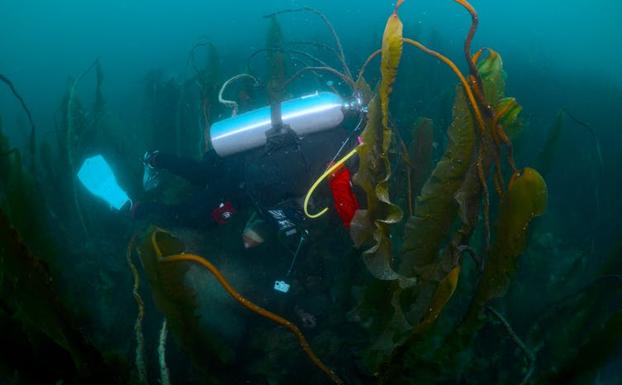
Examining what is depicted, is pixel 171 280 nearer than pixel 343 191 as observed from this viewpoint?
Yes

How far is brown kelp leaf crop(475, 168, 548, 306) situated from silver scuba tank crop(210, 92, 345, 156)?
1.65 metres

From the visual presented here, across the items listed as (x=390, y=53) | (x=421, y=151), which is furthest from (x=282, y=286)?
(x=390, y=53)

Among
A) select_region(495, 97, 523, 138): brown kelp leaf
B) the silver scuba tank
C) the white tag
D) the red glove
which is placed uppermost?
the silver scuba tank

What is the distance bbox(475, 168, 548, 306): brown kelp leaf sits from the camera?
154 cm

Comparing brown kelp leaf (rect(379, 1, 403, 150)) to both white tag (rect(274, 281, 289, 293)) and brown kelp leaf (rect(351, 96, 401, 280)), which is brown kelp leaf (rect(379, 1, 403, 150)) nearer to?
brown kelp leaf (rect(351, 96, 401, 280))

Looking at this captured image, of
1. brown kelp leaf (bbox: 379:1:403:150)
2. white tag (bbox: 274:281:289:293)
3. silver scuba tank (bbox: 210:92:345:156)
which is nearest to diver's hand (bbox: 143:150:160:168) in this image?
silver scuba tank (bbox: 210:92:345:156)

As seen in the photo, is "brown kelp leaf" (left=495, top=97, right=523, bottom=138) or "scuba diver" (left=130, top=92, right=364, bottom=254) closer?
"brown kelp leaf" (left=495, top=97, right=523, bottom=138)

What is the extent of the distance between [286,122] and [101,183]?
10.8 feet

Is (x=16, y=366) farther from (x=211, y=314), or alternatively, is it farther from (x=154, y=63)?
(x=154, y=63)

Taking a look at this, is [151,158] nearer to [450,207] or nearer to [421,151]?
[421,151]

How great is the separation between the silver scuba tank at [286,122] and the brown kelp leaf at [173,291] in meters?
1.53

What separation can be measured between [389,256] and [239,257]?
2740 mm

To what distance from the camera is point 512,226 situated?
1.70m

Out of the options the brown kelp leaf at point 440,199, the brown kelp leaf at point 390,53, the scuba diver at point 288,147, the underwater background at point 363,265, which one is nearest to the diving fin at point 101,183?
the underwater background at point 363,265
